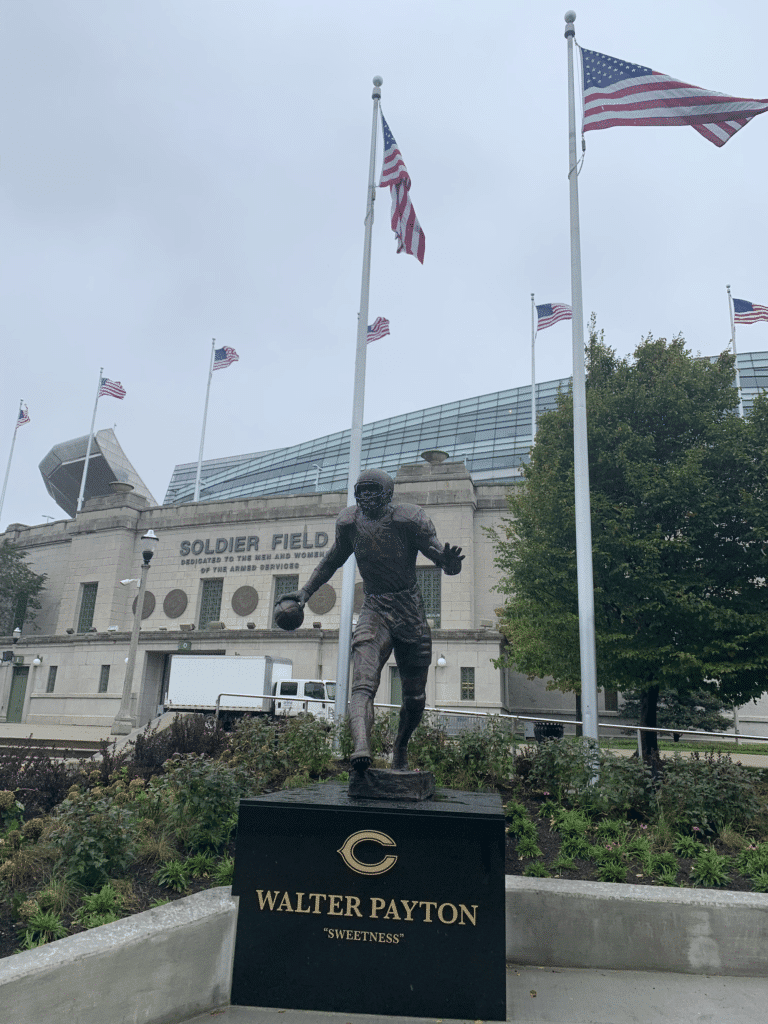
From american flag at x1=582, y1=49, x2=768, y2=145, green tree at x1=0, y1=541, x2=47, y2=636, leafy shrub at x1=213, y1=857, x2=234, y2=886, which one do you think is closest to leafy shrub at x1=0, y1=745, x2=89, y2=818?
leafy shrub at x1=213, y1=857, x2=234, y2=886

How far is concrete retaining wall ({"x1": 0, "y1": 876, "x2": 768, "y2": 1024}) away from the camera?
14.4ft

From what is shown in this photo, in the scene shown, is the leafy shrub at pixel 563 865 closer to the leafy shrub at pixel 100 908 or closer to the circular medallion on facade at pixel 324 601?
the leafy shrub at pixel 100 908

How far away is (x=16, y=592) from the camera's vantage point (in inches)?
1580

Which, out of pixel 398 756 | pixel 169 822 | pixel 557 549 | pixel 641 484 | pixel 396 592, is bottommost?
pixel 169 822

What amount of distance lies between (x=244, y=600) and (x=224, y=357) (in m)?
12.8

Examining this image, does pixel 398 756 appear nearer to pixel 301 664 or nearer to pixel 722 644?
pixel 722 644

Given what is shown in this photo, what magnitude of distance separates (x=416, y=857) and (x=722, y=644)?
443 inches

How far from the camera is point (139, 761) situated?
1179 cm

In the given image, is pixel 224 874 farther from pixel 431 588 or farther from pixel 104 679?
pixel 104 679

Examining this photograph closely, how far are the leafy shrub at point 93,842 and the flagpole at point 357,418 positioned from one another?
6.30m

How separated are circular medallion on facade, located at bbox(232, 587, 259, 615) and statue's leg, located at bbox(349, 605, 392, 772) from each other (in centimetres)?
2888

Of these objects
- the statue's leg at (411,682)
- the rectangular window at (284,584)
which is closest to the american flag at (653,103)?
the statue's leg at (411,682)

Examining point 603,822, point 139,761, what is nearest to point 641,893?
point 603,822

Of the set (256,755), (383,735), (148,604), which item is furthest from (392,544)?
(148,604)
